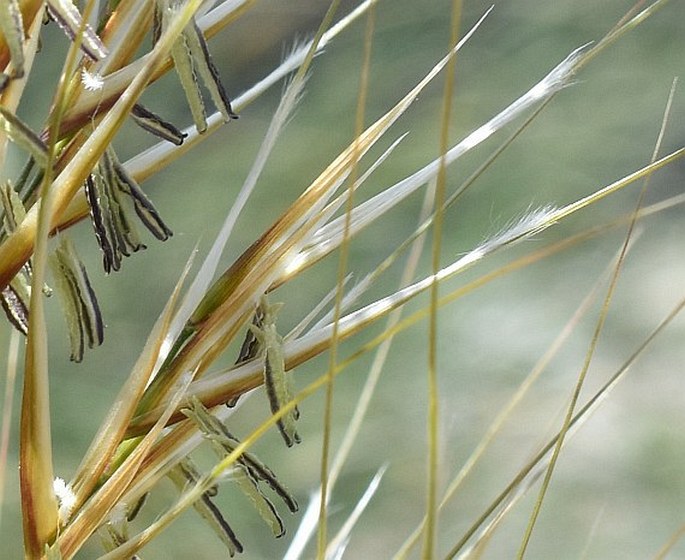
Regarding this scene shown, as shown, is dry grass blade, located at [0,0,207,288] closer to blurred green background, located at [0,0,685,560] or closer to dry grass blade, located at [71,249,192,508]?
dry grass blade, located at [71,249,192,508]

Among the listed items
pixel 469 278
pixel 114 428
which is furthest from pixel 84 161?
pixel 469 278

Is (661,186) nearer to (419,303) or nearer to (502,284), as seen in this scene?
(502,284)

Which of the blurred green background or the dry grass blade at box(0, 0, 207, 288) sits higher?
the blurred green background

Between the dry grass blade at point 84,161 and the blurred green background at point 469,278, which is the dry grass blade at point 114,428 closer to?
the dry grass blade at point 84,161

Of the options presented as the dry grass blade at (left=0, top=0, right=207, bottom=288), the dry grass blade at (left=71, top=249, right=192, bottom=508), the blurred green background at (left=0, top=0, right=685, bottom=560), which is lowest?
the dry grass blade at (left=71, top=249, right=192, bottom=508)

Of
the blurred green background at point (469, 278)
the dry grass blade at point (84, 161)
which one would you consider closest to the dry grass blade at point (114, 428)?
the dry grass blade at point (84, 161)

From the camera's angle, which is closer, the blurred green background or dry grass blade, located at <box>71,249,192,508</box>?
dry grass blade, located at <box>71,249,192,508</box>

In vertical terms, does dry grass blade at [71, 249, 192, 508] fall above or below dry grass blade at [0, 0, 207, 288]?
below

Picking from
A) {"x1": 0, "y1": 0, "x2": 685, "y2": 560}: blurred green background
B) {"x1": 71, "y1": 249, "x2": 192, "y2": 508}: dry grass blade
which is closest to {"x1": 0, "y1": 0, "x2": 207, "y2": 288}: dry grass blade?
{"x1": 71, "y1": 249, "x2": 192, "y2": 508}: dry grass blade

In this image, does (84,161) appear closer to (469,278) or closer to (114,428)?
(114,428)

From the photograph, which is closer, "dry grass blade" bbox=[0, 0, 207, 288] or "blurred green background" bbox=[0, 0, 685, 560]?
"dry grass blade" bbox=[0, 0, 207, 288]
